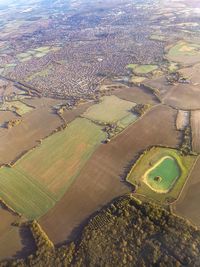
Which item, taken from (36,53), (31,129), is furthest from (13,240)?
(36,53)

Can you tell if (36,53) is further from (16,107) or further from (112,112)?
(112,112)

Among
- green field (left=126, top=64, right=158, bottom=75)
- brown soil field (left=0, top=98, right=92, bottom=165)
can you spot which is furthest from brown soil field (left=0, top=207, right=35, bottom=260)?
green field (left=126, top=64, right=158, bottom=75)

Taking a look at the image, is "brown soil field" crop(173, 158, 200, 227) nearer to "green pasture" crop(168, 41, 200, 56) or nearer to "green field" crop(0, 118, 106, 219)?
"green field" crop(0, 118, 106, 219)

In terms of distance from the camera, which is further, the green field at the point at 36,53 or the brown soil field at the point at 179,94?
the green field at the point at 36,53

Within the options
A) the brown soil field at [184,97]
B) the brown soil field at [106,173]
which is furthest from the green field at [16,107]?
the brown soil field at [184,97]

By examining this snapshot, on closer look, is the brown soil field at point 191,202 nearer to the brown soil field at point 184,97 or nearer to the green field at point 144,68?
the brown soil field at point 184,97

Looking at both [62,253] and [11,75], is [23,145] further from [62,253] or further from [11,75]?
[11,75]

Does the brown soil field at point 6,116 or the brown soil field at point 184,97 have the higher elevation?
the brown soil field at point 184,97

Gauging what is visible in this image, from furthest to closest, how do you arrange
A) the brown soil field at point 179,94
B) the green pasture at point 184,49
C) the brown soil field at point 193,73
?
1. the green pasture at point 184,49
2. the brown soil field at point 193,73
3. the brown soil field at point 179,94
